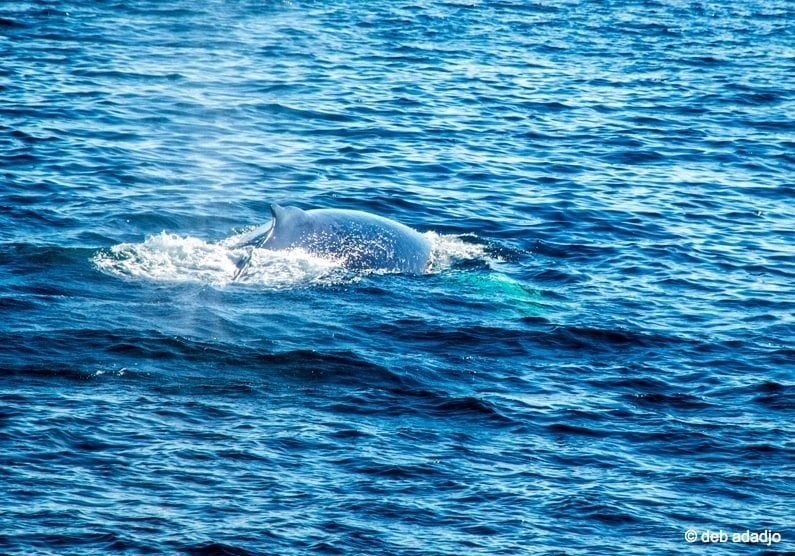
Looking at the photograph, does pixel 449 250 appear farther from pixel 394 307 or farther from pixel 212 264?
pixel 212 264

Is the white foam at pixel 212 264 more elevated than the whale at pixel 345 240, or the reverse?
the whale at pixel 345 240

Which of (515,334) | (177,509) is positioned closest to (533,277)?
(515,334)

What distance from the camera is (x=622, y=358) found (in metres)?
18.5

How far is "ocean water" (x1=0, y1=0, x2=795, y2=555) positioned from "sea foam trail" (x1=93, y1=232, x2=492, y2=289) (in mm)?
67

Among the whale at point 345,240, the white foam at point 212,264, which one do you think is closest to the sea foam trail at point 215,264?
the white foam at point 212,264

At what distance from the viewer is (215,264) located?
68.3ft

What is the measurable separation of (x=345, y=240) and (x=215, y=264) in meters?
2.11

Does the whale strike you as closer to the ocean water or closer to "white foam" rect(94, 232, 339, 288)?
"white foam" rect(94, 232, 339, 288)

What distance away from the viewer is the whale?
68.4 feet

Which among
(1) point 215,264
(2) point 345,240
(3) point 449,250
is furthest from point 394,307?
(3) point 449,250

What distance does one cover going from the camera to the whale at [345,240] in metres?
20.9

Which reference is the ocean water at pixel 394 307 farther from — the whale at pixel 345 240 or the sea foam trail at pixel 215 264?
the whale at pixel 345 240

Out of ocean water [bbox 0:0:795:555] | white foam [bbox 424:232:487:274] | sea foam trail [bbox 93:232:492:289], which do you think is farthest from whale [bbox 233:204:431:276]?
ocean water [bbox 0:0:795:555]

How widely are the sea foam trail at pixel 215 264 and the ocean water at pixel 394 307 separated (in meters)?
0.07
